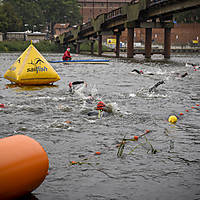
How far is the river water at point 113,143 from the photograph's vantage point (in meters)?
4.93

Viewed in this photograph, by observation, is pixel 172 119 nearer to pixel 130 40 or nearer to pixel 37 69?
pixel 37 69

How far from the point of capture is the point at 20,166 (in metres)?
4.18

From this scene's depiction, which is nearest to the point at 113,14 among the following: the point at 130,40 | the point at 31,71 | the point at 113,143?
the point at 130,40

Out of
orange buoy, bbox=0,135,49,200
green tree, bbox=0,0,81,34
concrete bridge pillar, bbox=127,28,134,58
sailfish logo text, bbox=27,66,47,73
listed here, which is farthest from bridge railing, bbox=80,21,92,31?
green tree, bbox=0,0,81,34

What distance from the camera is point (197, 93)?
13508 mm

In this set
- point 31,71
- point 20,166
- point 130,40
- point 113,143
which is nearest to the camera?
point 20,166

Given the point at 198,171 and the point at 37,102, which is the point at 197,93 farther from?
the point at 198,171

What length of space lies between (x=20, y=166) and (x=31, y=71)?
10.7m

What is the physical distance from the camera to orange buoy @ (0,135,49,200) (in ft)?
13.4

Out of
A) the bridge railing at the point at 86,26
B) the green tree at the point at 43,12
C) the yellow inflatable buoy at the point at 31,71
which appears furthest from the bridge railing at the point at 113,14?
the green tree at the point at 43,12

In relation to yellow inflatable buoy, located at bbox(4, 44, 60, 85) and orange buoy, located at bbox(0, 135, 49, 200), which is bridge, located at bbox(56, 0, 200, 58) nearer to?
yellow inflatable buoy, located at bbox(4, 44, 60, 85)

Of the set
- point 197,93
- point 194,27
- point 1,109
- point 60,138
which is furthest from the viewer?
point 194,27

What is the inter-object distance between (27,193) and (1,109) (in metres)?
5.84

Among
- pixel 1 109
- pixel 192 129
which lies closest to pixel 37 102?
pixel 1 109
